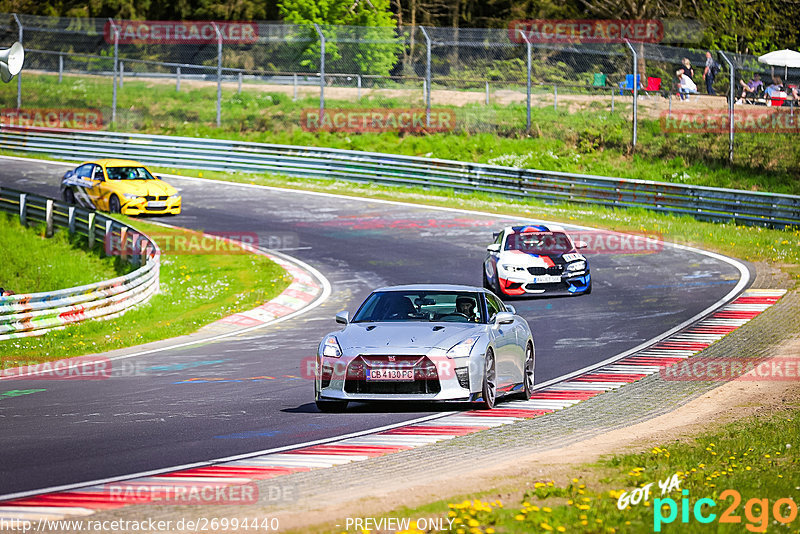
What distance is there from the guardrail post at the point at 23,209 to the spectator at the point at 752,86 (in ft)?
67.9

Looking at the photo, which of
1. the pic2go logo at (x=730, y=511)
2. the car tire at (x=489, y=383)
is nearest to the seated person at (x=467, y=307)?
the car tire at (x=489, y=383)

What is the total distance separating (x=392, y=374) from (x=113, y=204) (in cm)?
2163

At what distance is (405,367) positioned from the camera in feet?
35.5


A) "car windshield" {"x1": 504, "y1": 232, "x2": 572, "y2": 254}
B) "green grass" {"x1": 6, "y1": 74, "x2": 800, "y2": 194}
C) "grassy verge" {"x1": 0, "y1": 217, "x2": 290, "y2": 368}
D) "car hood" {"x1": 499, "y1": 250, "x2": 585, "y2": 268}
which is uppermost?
"green grass" {"x1": 6, "y1": 74, "x2": 800, "y2": 194}

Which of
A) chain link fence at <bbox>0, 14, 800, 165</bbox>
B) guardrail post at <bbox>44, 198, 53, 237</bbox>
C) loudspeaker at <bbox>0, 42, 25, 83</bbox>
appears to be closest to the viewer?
loudspeaker at <bbox>0, 42, 25, 83</bbox>

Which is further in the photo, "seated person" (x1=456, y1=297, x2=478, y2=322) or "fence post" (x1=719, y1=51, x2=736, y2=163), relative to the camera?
"fence post" (x1=719, y1=51, x2=736, y2=163)

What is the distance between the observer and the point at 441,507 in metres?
7.30

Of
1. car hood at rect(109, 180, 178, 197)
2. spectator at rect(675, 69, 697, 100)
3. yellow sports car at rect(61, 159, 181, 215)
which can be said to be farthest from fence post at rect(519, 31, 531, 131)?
yellow sports car at rect(61, 159, 181, 215)

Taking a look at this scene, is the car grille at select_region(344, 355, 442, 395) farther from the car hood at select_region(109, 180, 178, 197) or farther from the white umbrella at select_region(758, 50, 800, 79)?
the white umbrella at select_region(758, 50, 800, 79)

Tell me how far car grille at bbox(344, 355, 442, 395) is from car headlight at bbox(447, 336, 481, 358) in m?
0.22

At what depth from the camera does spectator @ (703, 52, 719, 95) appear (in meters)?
34.5

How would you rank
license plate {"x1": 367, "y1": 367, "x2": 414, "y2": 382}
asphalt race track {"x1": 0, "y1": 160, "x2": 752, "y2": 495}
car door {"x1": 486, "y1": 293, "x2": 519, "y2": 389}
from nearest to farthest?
asphalt race track {"x1": 0, "y1": 160, "x2": 752, "y2": 495} < license plate {"x1": 367, "y1": 367, "x2": 414, "y2": 382} < car door {"x1": 486, "y1": 293, "x2": 519, "y2": 389}

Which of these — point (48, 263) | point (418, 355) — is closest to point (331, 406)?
point (418, 355)

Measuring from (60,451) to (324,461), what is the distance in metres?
2.29
